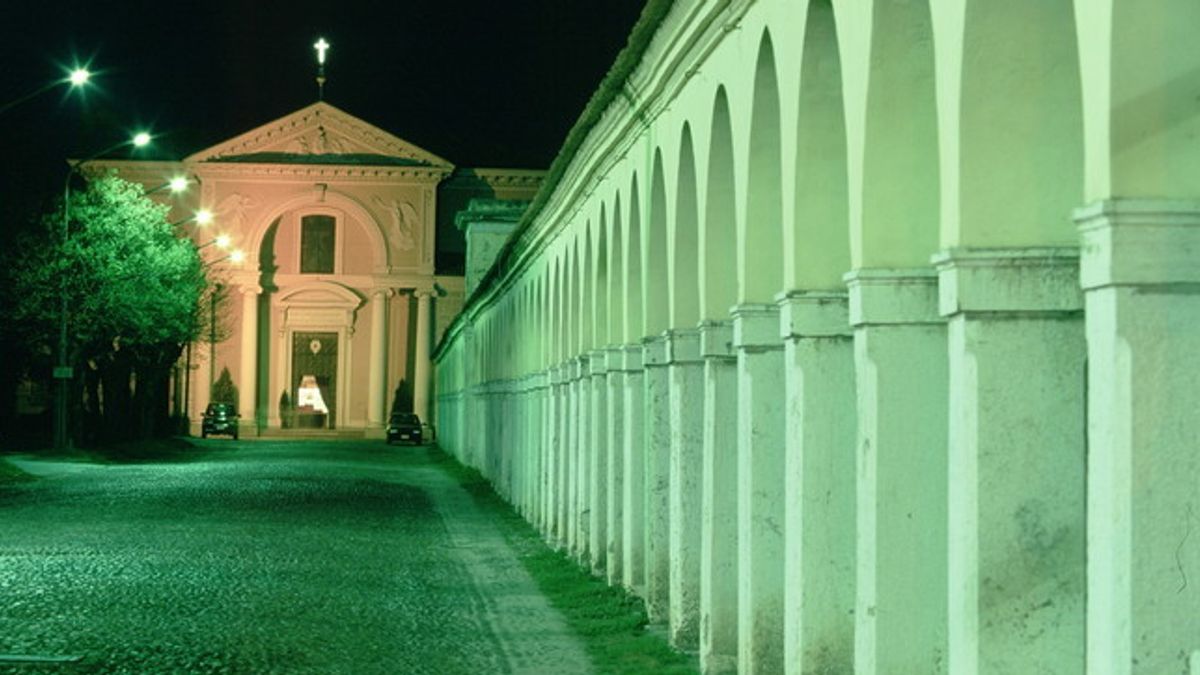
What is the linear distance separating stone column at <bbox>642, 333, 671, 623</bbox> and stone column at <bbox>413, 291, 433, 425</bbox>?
226 feet

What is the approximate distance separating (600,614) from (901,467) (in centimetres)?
819

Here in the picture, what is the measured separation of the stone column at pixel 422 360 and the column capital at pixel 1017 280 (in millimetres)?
77911

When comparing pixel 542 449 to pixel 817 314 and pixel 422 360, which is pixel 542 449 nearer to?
pixel 817 314

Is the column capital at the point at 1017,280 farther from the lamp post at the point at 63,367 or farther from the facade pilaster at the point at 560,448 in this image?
the lamp post at the point at 63,367

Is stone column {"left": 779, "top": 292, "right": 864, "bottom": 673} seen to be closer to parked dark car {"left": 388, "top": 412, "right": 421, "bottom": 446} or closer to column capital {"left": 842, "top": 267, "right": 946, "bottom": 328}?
column capital {"left": 842, "top": 267, "right": 946, "bottom": 328}

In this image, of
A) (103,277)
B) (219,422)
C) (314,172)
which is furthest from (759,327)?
(314,172)

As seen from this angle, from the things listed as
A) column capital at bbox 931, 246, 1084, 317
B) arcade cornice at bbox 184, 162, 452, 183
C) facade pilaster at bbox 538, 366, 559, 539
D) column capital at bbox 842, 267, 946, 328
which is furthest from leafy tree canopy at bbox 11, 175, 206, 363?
column capital at bbox 931, 246, 1084, 317

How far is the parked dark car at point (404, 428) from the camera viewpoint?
75938 mm

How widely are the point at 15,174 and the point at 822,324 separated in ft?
188

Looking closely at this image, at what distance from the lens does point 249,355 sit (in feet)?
272

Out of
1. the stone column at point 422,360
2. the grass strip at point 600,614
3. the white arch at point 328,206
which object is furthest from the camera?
the stone column at point 422,360

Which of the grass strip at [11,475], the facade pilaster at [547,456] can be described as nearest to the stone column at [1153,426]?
the facade pilaster at [547,456]

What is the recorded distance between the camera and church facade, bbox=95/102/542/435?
82.8 meters

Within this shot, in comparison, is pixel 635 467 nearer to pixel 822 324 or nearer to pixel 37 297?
pixel 822 324
